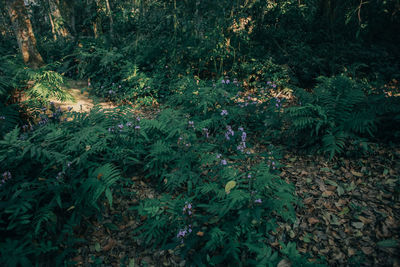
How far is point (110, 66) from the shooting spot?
719cm

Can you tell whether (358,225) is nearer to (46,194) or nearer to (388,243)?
(388,243)

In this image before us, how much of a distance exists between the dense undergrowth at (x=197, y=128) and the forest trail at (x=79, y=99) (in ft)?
1.07

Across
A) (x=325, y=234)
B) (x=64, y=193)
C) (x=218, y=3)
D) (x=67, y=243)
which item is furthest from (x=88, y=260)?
(x=218, y=3)

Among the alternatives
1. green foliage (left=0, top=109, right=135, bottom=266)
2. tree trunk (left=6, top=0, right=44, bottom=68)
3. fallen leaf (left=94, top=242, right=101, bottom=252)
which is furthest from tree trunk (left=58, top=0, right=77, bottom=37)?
fallen leaf (left=94, top=242, right=101, bottom=252)

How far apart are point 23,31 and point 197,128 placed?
6.44 m

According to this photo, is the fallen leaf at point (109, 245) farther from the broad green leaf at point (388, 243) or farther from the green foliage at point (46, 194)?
the broad green leaf at point (388, 243)

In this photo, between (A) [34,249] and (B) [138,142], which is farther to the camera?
(B) [138,142]

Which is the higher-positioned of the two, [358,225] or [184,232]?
[184,232]

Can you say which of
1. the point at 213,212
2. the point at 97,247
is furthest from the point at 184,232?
the point at 97,247

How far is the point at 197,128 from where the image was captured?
3396 millimetres

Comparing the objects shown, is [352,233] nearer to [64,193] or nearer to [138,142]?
[138,142]

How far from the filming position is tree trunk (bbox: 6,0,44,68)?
5.77 m

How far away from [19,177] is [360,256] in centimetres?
375

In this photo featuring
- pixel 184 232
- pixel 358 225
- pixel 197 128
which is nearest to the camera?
pixel 184 232
